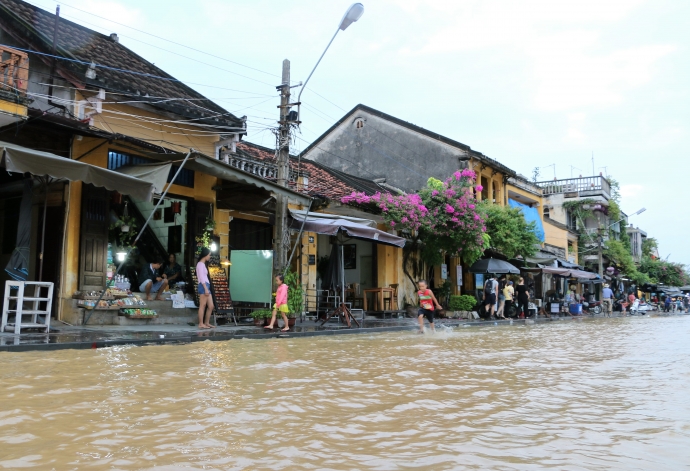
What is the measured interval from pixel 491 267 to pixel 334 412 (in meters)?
19.8

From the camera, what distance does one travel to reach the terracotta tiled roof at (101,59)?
1295 cm

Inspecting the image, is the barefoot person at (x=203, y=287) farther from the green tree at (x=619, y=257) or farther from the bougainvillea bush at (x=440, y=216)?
the green tree at (x=619, y=257)

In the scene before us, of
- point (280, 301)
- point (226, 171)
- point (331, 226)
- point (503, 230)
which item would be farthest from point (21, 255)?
point (503, 230)

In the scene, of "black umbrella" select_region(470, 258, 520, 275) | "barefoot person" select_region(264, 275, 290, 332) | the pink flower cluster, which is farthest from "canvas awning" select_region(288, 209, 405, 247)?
"black umbrella" select_region(470, 258, 520, 275)

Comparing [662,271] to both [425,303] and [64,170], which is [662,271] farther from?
[64,170]

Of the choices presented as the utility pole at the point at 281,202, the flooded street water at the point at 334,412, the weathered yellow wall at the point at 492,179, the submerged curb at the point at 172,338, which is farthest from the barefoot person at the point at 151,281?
the weathered yellow wall at the point at 492,179

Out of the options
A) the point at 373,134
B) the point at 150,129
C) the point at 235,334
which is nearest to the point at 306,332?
the point at 235,334

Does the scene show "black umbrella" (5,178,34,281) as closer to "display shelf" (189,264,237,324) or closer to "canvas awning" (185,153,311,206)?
"canvas awning" (185,153,311,206)

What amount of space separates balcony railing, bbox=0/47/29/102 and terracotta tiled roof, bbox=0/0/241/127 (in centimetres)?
144

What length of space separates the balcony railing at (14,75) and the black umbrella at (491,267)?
17.6 meters

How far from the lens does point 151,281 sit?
14375 mm

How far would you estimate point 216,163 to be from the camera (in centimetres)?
1222

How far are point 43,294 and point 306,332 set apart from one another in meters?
5.53

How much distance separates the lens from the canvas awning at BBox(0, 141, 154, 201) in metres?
9.46
